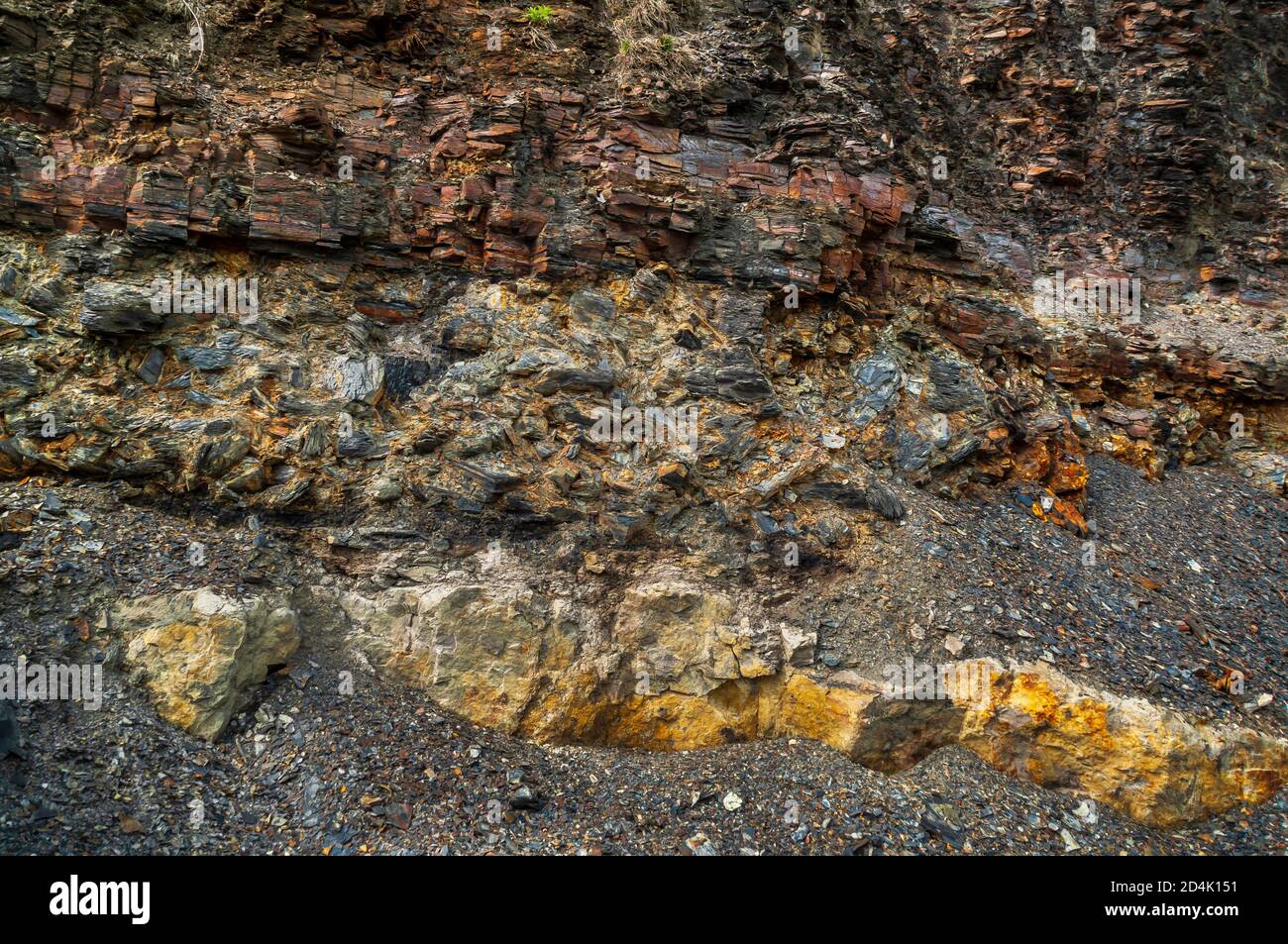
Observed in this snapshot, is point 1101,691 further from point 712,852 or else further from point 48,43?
point 48,43

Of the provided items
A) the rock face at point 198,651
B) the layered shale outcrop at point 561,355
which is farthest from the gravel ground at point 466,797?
the layered shale outcrop at point 561,355

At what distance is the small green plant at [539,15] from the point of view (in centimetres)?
1059

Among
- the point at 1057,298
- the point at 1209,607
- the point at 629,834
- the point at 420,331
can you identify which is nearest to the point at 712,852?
the point at 629,834

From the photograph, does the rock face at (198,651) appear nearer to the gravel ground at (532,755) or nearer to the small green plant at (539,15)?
the gravel ground at (532,755)

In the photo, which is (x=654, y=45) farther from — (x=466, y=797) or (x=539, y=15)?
(x=466, y=797)

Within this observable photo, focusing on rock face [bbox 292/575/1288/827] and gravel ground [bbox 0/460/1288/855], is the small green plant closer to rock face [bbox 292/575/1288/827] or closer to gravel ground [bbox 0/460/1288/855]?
gravel ground [bbox 0/460/1288/855]

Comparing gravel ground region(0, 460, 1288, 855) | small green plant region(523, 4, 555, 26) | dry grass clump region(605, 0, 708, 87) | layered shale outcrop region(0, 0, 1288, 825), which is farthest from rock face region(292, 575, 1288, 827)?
small green plant region(523, 4, 555, 26)

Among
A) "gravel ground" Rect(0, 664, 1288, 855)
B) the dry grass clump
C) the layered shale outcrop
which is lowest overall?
"gravel ground" Rect(0, 664, 1288, 855)

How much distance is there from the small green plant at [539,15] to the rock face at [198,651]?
9.43 metres

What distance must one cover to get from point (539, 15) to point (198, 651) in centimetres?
1017

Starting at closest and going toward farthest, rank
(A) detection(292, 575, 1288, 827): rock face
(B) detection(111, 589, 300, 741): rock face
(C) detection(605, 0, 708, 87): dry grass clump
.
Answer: (B) detection(111, 589, 300, 741): rock face
(A) detection(292, 575, 1288, 827): rock face
(C) detection(605, 0, 708, 87): dry grass clump

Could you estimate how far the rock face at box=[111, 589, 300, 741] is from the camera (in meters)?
6.57

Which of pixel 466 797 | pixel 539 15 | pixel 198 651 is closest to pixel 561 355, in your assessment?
pixel 198 651

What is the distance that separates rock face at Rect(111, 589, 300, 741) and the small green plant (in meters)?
9.43
